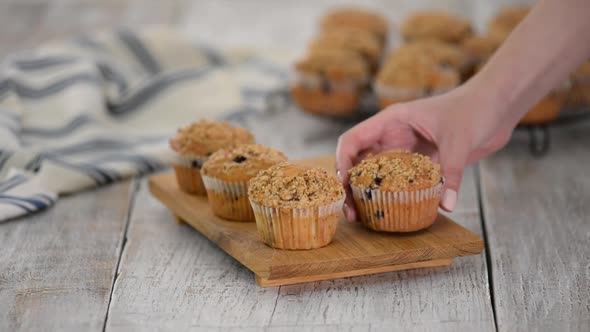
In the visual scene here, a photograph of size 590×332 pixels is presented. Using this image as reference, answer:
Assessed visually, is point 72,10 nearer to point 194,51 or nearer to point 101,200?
point 194,51

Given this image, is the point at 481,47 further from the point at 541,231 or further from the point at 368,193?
the point at 368,193

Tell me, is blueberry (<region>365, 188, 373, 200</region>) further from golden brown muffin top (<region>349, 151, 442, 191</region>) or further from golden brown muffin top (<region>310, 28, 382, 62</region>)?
golden brown muffin top (<region>310, 28, 382, 62</region>)

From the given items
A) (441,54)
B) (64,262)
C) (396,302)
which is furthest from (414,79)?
(64,262)

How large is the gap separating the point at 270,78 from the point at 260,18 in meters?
1.03

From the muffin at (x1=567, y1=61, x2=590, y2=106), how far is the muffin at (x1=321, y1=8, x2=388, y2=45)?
86 cm

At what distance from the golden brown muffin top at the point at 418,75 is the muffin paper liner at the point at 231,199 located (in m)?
0.87

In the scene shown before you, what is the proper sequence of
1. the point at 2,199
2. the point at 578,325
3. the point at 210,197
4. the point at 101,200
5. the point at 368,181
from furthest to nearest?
the point at 101,200 < the point at 2,199 < the point at 210,197 < the point at 368,181 < the point at 578,325

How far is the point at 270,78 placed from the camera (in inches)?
136

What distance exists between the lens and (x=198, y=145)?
222 cm

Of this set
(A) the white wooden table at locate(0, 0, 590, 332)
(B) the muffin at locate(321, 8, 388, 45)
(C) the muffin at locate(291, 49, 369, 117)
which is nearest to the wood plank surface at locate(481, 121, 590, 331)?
(A) the white wooden table at locate(0, 0, 590, 332)

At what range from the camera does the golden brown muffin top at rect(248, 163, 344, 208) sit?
5.98ft

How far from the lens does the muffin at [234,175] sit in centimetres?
201

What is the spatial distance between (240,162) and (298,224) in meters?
0.30

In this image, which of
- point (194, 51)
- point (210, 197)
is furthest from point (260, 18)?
point (210, 197)
